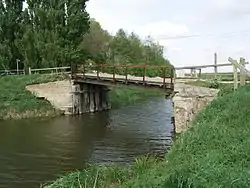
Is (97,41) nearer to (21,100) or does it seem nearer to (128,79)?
(21,100)

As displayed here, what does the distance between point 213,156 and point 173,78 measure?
16.3 m

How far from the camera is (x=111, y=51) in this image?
64250 mm

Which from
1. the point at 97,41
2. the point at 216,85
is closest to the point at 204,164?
the point at 216,85

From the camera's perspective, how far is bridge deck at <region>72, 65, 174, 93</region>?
27.1 metres

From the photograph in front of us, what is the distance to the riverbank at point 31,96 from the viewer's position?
34.3 m

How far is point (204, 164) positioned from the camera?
887cm

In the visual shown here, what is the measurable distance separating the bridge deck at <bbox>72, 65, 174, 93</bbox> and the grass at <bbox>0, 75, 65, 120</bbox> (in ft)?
6.63

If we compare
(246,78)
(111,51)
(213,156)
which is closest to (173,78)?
(246,78)

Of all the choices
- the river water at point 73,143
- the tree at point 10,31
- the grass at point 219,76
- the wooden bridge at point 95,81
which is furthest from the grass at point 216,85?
the tree at point 10,31

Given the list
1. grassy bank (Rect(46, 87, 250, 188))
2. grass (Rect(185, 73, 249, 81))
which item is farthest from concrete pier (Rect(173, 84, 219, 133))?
grassy bank (Rect(46, 87, 250, 188))

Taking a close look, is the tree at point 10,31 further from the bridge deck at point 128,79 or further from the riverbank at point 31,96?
the bridge deck at point 128,79

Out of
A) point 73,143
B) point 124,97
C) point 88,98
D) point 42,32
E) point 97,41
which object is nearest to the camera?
point 73,143

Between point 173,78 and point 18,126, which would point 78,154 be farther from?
point 18,126

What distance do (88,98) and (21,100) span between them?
5.66 metres
